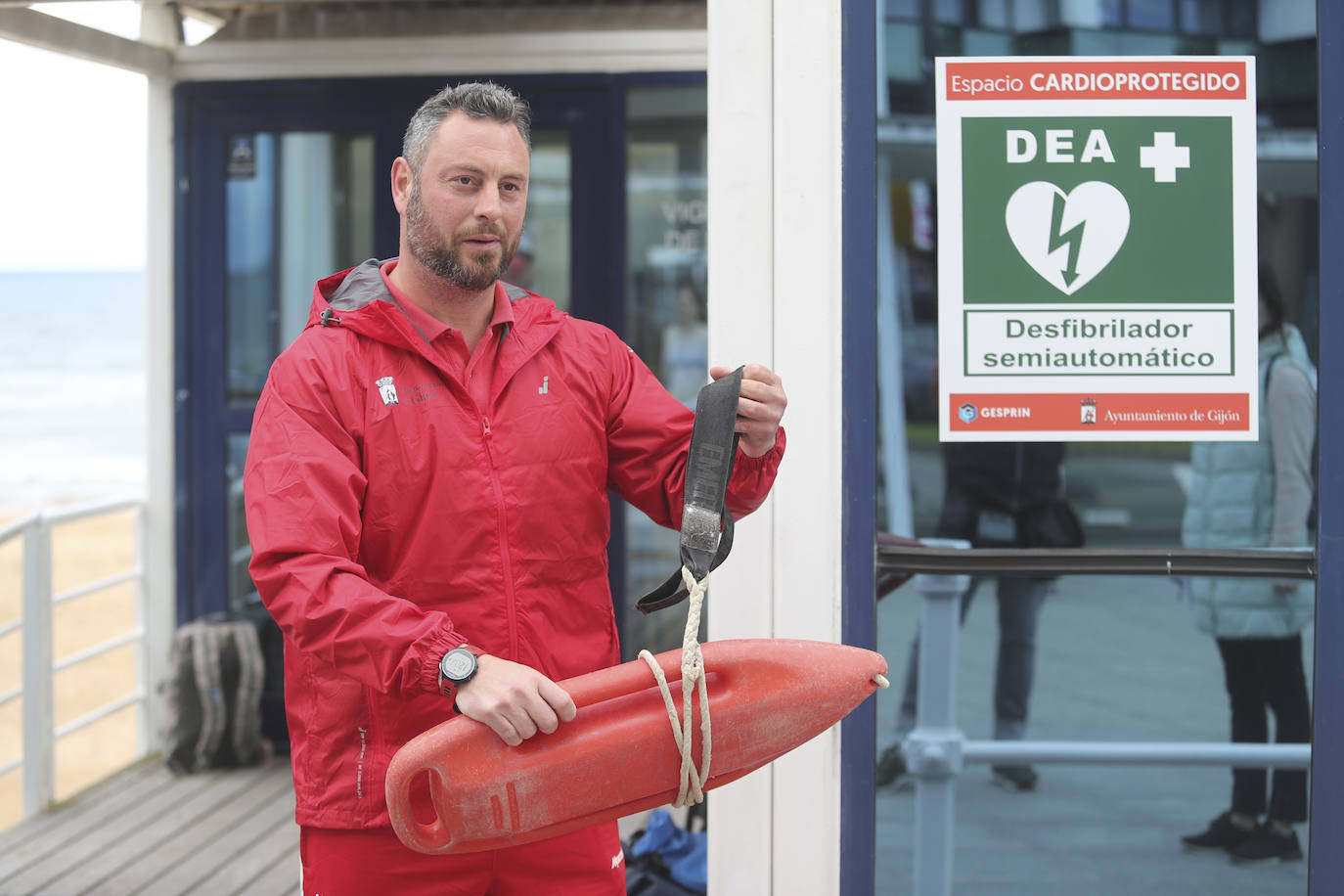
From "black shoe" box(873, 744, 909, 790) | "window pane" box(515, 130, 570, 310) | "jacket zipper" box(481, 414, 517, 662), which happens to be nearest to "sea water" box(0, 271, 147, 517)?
"window pane" box(515, 130, 570, 310)

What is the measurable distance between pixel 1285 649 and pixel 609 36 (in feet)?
10.7

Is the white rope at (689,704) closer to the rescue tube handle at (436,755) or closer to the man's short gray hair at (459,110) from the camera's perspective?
the rescue tube handle at (436,755)

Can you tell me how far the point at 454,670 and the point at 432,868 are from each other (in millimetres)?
459

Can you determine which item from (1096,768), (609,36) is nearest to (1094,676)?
(1096,768)

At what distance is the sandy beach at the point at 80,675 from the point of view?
7.12 metres

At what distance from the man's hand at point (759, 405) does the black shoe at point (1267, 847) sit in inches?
51.1

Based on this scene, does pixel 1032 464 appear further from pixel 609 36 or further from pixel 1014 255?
pixel 609 36

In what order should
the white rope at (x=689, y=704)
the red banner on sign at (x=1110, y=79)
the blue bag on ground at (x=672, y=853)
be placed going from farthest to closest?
the blue bag on ground at (x=672, y=853) → the red banner on sign at (x=1110, y=79) → the white rope at (x=689, y=704)

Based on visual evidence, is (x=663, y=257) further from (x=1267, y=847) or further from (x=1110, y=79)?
(x=1267, y=847)

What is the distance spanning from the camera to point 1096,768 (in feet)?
7.72

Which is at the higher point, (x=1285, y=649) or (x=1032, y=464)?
(x=1032, y=464)

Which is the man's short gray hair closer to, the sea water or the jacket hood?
the jacket hood

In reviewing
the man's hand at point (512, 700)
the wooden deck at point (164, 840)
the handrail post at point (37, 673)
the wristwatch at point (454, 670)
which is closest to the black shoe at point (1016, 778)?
the man's hand at point (512, 700)

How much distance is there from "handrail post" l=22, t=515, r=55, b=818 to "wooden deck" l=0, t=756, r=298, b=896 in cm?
11
